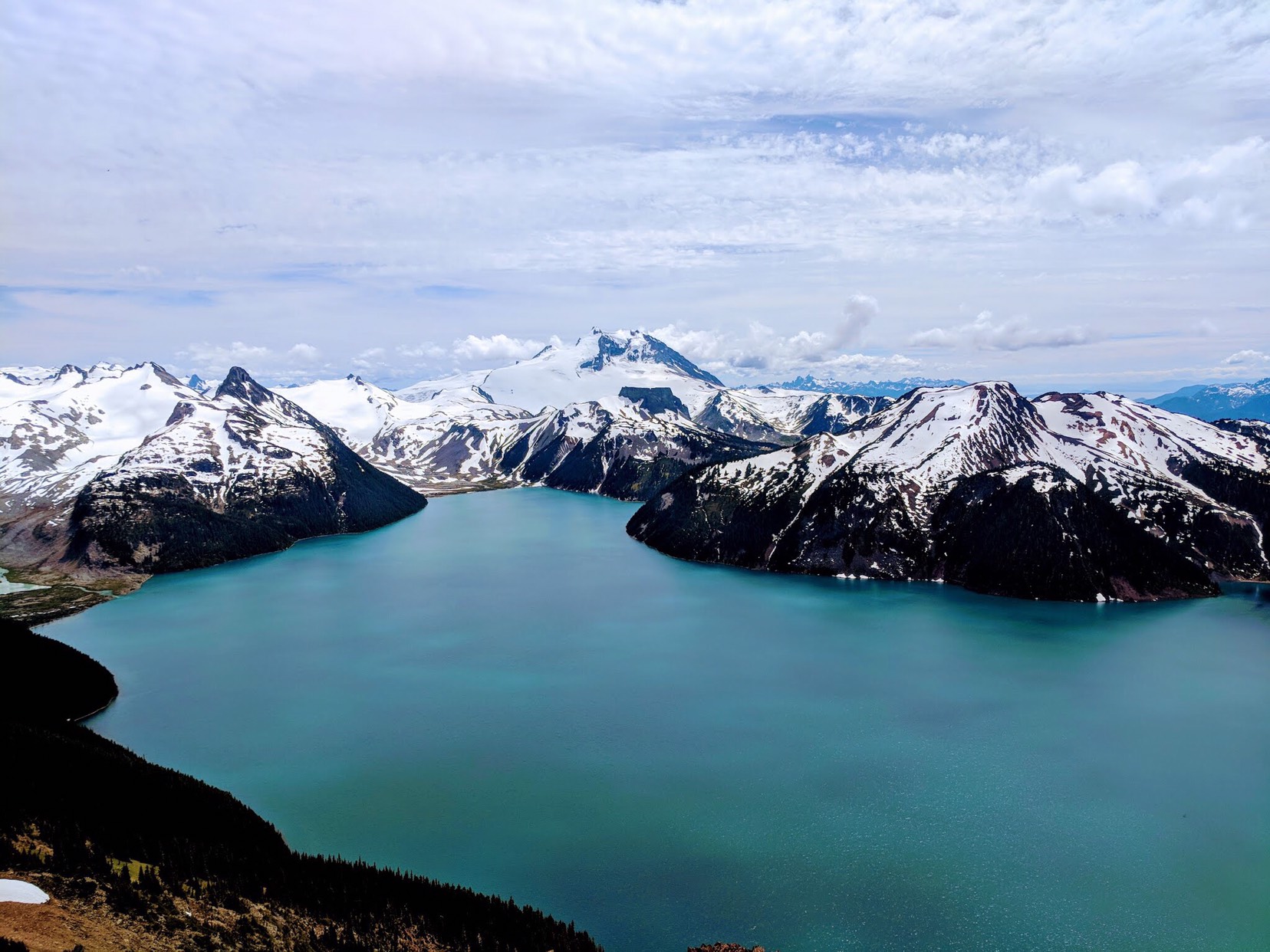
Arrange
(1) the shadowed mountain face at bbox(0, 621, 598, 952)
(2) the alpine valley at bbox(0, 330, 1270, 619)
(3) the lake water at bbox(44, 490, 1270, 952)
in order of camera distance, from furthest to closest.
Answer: (2) the alpine valley at bbox(0, 330, 1270, 619) → (3) the lake water at bbox(44, 490, 1270, 952) → (1) the shadowed mountain face at bbox(0, 621, 598, 952)

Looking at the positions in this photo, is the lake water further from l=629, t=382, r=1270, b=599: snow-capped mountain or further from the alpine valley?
the alpine valley

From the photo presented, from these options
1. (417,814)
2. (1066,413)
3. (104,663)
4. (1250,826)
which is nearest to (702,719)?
(417,814)

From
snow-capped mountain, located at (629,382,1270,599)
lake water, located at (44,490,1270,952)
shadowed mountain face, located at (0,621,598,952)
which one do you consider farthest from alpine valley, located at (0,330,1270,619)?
shadowed mountain face, located at (0,621,598,952)

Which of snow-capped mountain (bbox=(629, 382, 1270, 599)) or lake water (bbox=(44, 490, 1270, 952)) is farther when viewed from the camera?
snow-capped mountain (bbox=(629, 382, 1270, 599))

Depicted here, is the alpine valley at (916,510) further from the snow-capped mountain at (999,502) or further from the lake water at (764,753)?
the lake water at (764,753)

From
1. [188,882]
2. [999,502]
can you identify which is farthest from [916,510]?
[188,882]

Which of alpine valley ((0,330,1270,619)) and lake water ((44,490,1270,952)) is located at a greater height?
alpine valley ((0,330,1270,619))

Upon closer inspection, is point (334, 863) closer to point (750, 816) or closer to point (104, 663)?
point (750, 816)

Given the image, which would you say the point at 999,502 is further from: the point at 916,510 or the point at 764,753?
the point at 764,753
